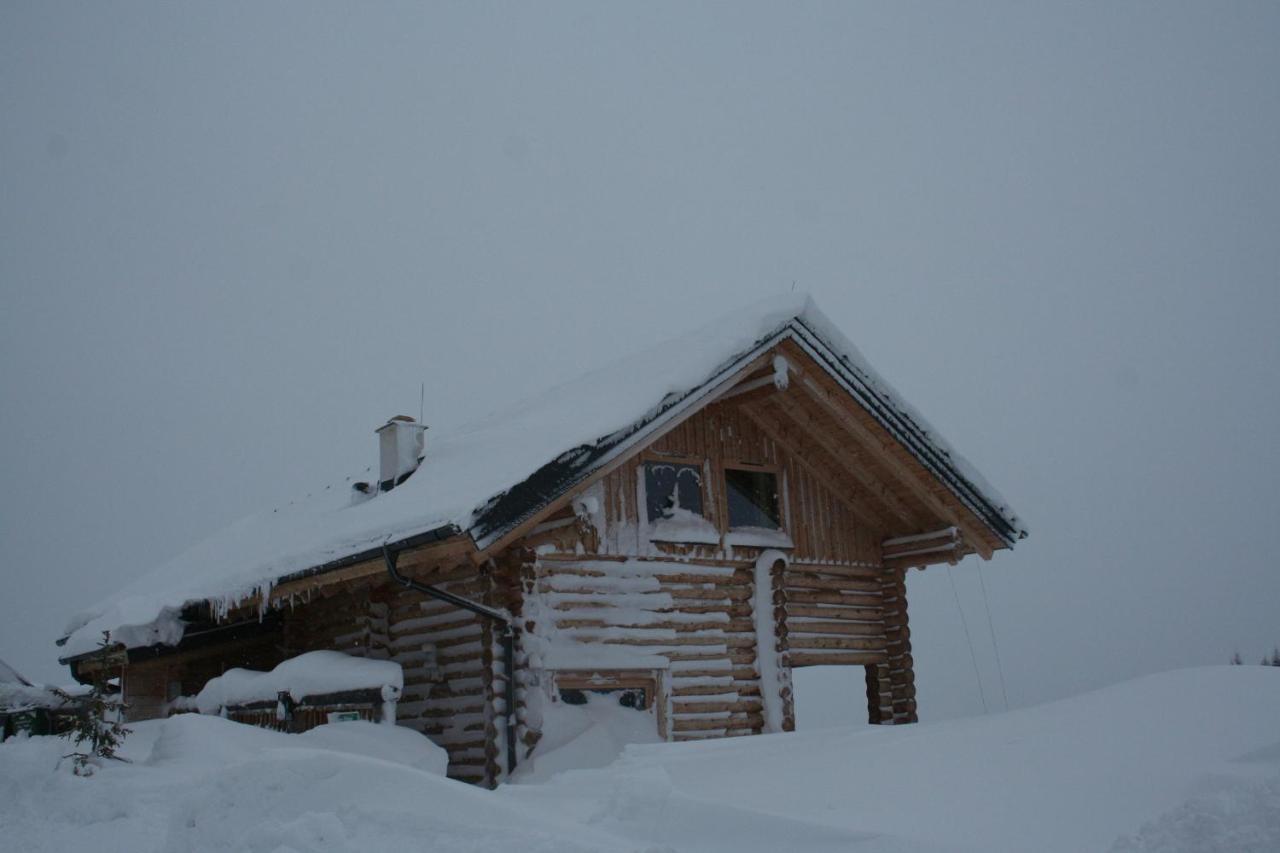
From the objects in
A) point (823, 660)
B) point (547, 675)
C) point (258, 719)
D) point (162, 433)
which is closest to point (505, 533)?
point (547, 675)

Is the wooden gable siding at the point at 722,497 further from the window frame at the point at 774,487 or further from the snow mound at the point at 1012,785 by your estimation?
the snow mound at the point at 1012,785

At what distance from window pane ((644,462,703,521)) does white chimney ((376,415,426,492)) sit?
11.2 ft

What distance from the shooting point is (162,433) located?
171750 mm

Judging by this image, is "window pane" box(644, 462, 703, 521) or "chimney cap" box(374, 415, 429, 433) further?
"chimney cap" box(374, 415, 429, 433)

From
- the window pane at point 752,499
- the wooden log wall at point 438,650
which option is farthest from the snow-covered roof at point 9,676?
the window pane at point 752,499

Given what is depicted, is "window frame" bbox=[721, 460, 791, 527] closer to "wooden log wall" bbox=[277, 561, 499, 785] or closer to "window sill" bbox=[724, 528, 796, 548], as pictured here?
"window sill" bbox=[724, 528, 796, 548]

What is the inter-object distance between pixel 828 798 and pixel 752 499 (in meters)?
8.35

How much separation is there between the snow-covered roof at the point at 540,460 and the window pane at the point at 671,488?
43.5 inches

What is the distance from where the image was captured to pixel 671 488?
1376cm

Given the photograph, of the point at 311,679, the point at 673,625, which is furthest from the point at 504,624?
the point at 673,625

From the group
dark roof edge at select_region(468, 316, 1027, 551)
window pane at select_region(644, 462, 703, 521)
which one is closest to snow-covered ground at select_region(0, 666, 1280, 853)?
dark roof edge at select_region(468, 316, 1027, 551)

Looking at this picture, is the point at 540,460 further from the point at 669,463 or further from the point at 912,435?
the point at 912,435

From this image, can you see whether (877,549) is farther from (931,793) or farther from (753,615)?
(931,793)

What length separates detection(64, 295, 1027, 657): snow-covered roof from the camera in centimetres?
1093
